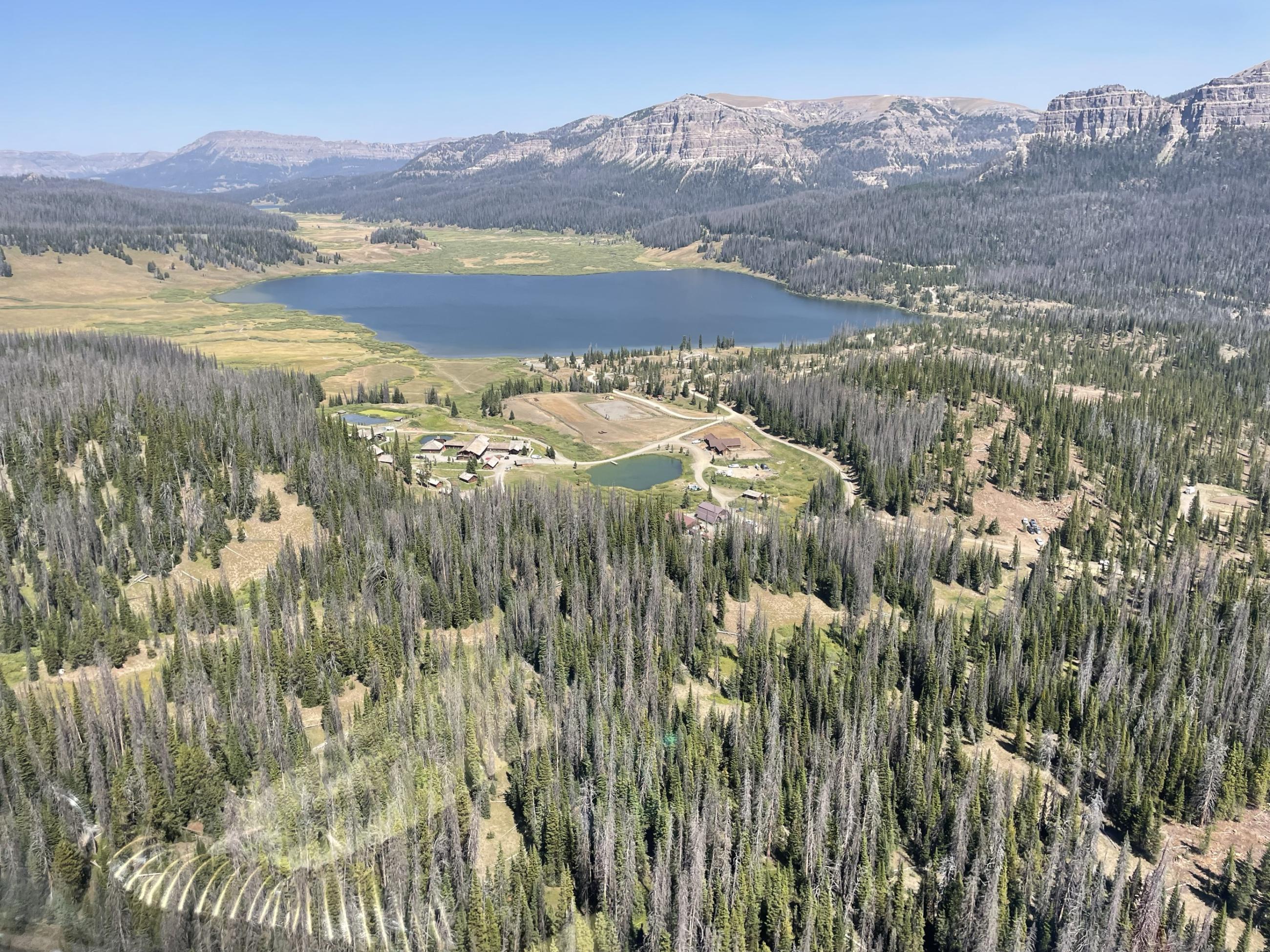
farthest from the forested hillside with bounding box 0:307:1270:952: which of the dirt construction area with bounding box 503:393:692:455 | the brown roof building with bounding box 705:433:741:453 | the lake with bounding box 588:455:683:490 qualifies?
the dirt construction area with bounding box 503:393:692:455

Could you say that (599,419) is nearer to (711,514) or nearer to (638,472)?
(638,472)

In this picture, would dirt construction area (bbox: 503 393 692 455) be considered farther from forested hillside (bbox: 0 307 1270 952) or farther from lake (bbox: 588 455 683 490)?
forested hillside (bbox: 0 307 1270 952)

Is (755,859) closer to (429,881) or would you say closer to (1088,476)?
(429,881)

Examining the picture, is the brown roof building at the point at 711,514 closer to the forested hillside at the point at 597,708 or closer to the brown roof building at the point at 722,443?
the forested hillside at the point at 597,708

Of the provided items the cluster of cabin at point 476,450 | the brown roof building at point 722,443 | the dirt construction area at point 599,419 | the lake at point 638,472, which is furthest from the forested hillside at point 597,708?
the dirt construction area at point 599,419

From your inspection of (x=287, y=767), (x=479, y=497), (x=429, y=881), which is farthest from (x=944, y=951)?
(x=479, y=497)

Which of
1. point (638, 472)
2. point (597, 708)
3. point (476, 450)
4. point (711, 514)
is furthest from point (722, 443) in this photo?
point (597, 708)
